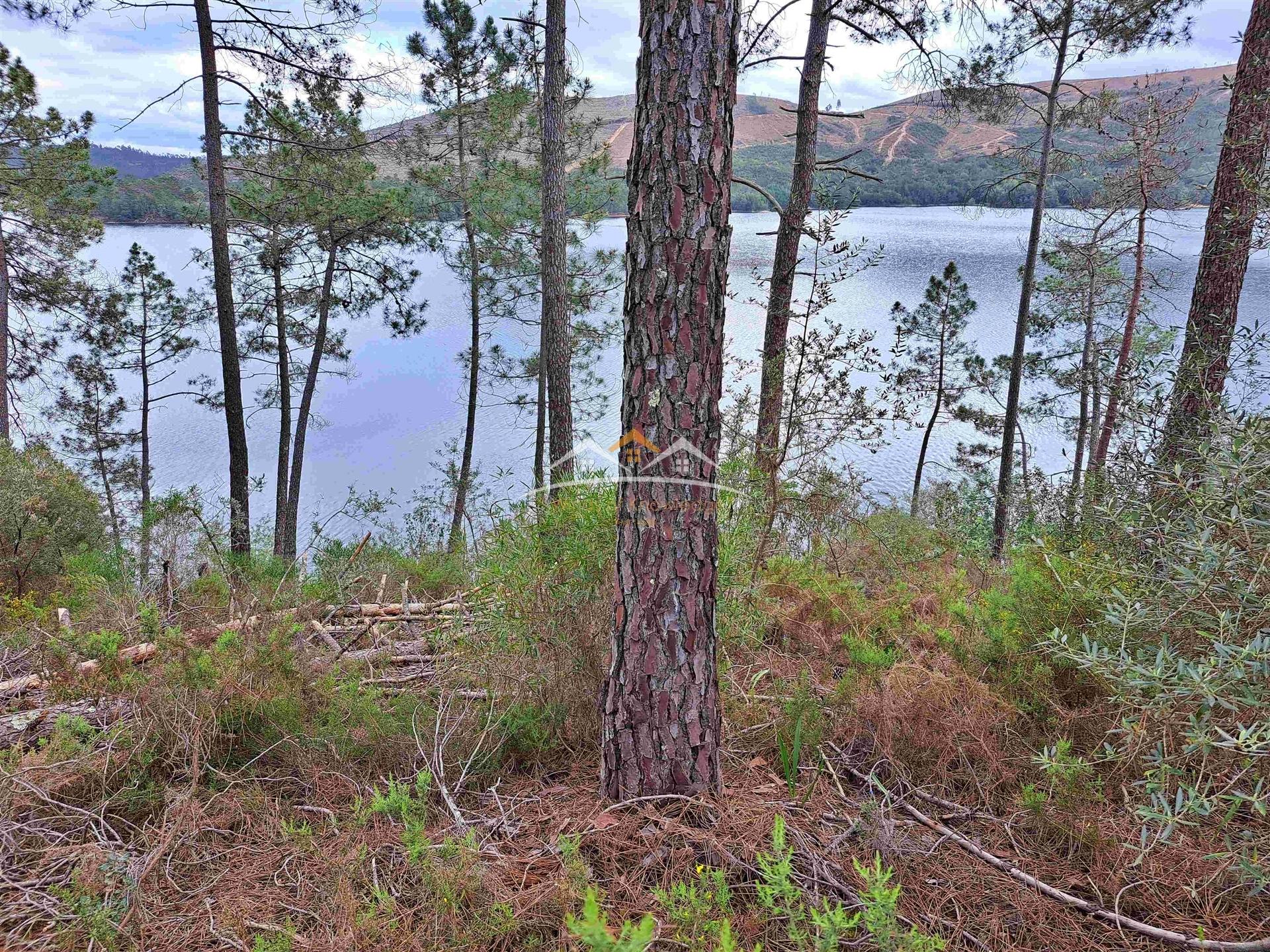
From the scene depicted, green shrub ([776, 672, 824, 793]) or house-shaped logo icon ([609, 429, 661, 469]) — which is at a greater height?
house-shaped logo icon ([609, 429, 661, 469])

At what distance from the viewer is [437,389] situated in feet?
84.4

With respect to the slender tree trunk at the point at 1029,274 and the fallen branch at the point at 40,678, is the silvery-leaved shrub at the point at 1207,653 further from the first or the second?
the slender tree trunk at the point at 1029,274

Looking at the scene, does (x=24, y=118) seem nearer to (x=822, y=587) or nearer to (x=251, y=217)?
(x=251, y=217)

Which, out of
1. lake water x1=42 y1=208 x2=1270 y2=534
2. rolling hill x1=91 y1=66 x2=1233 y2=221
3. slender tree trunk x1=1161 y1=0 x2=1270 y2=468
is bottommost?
lake water x1=42 y1=208 x2=1270 y2=534

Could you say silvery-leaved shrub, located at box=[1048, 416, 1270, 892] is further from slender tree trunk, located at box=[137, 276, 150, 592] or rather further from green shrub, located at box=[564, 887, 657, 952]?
slender tree trunk, located at box=[137, 276, 150, 592]

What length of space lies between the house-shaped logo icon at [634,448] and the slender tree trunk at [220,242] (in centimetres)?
630

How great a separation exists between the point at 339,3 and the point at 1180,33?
9.28 m

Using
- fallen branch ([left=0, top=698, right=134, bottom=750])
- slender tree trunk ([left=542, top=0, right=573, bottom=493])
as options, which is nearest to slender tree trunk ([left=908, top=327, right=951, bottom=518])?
slender tree trunk ([left=542, top=0, right=573, bottom=493])

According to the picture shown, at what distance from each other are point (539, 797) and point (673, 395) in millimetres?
1502

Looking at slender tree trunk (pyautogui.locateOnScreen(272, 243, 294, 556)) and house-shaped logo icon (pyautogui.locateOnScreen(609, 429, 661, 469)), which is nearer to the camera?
house-shaped logo icon (pyautogui.locateOnScreen(609, 429, 661, 469))

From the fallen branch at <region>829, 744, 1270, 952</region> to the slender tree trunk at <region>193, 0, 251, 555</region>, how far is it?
723cm

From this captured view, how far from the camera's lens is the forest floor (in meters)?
1.89

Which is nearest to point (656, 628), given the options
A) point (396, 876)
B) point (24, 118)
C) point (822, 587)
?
point (396, 876)

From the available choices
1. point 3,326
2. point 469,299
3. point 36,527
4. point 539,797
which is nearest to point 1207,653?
point 539,797
